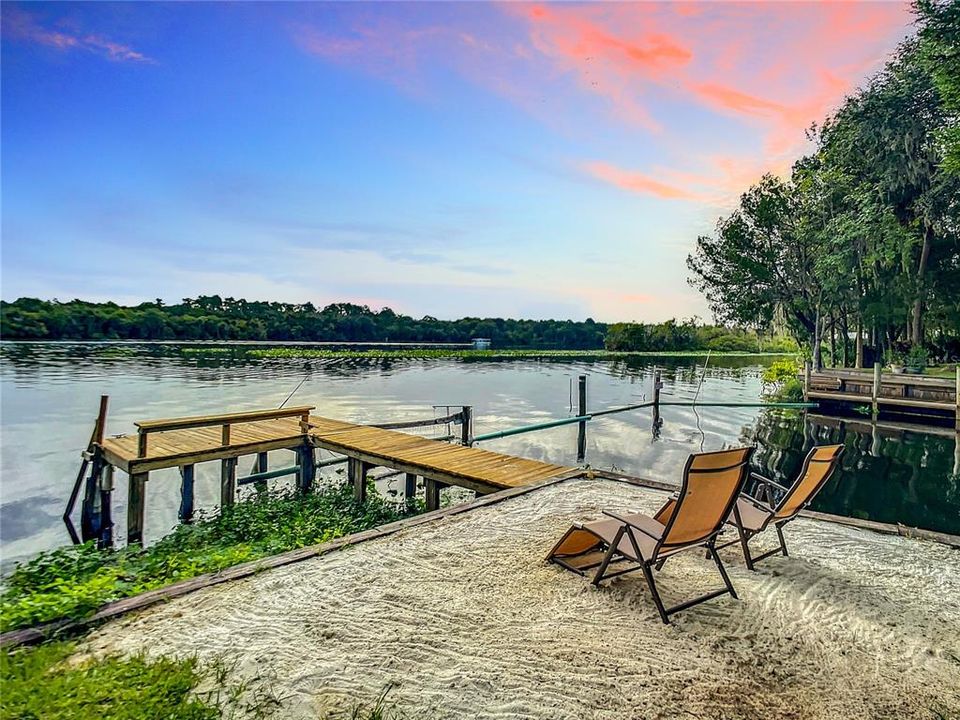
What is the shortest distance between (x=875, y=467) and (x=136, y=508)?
16.4 metres

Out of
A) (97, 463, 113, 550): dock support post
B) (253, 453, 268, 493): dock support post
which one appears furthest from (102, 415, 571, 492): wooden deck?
(253, 453, 268, 493): dock support post

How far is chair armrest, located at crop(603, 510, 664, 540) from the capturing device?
140 inches

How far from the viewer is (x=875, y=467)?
1371 centimetres

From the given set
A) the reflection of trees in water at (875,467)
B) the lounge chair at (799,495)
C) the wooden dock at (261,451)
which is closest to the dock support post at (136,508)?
the wooden dock at (261,451)

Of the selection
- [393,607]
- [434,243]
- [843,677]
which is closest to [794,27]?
[843,677]

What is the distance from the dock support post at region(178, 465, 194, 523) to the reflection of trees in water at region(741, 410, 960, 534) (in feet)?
37.2

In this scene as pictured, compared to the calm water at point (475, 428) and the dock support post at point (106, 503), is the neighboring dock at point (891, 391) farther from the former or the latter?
the dock support post at point (106, 503)

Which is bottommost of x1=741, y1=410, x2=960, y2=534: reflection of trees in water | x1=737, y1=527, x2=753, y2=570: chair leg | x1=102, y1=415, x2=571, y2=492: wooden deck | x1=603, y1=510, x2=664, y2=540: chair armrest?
x1=741, y1=410, x2=960, y2=534: reflection of trees in water

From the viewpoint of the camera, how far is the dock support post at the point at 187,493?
9.30 metres

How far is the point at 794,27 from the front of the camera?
1062 centimetres

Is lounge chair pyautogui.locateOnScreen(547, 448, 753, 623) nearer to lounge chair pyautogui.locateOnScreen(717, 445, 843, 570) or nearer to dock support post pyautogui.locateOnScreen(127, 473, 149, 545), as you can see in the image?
lounge chair pyautogui.locateOnScreen(717, 445, 843, 570)

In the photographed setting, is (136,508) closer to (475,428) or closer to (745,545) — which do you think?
(745,545)

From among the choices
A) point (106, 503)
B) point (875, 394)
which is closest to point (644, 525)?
point (106, 503)

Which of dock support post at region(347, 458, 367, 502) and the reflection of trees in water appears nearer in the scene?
dock support post at region(347, 458, 367, 502)
